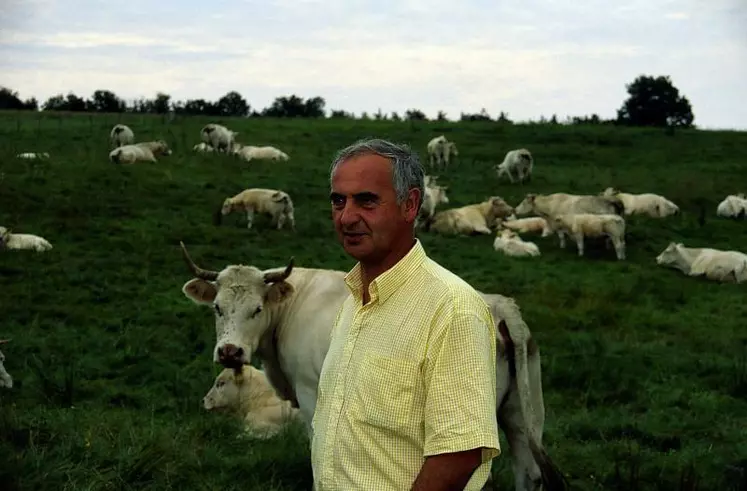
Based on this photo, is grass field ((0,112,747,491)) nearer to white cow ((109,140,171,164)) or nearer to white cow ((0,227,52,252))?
white cow ((0,227,52,252))

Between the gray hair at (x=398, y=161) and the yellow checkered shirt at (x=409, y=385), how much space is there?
0.20 meters

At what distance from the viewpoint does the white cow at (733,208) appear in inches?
898

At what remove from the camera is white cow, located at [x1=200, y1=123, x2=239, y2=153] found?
2798 centimetres

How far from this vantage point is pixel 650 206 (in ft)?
75.4

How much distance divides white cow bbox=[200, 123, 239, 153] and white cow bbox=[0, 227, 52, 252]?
41.9 ft

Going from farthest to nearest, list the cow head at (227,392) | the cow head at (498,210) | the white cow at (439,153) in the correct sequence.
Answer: the white cow at (439,153) → the cow head at (498,210) → the cow head at (227,392)

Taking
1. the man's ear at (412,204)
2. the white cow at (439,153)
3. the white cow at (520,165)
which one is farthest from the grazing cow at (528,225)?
the man's ear at (412,204)

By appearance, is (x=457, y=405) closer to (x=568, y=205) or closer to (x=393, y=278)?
(x=393, y=278)

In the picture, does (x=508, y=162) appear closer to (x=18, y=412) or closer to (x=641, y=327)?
(x=641, y=327)

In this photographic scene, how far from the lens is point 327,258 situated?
1655 centimetres

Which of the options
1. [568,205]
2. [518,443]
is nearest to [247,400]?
[518,443]

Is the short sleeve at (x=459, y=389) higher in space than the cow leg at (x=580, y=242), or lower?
higher

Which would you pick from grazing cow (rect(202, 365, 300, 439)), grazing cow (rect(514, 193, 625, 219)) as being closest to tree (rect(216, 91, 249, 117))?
grazing cow (rect(514, 193, 625, 219))

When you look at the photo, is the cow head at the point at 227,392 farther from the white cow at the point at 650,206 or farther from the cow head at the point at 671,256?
the white cow at the point at 650,206
